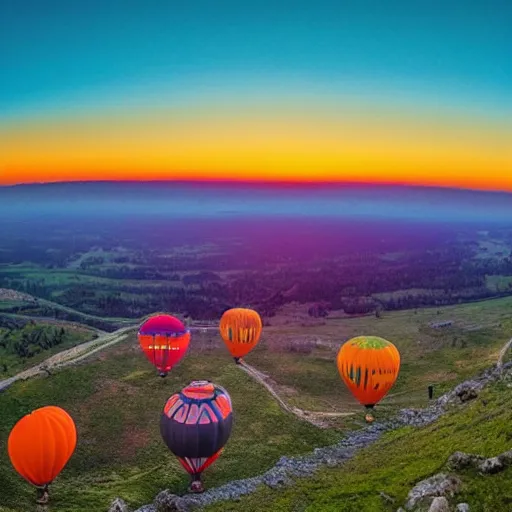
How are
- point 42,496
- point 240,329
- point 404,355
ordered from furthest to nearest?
point 404,355 < point 240,329 < point 42,496

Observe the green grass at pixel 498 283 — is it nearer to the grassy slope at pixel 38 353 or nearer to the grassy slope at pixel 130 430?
the grassy slope at pixel 38 353

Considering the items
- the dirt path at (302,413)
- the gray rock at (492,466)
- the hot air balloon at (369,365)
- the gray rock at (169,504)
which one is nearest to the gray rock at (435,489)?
the gray rock at (492,466)

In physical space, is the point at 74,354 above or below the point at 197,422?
below

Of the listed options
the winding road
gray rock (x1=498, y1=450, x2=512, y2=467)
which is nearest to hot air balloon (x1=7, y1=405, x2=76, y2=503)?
the winding road

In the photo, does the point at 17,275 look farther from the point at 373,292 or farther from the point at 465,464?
the point at 465,464

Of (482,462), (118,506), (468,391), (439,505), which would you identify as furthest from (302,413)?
(439,505)

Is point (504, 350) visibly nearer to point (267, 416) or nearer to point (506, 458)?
point (267, 416)
